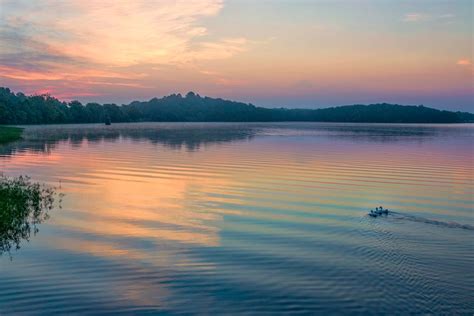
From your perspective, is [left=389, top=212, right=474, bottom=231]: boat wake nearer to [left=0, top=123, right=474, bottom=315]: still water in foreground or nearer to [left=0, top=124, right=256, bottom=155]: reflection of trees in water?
[left=0, top=123, right=474, bottom=315]: still water in foreground

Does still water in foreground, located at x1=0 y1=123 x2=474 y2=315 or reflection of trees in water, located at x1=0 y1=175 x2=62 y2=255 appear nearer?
still water in foreground, located at x1=0 y1=123 x2=474 y2=315

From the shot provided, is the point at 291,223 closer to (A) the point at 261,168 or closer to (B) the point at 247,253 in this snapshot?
(B) the point at 247,253

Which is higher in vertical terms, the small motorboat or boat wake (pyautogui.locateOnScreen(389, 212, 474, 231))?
the small motorboat

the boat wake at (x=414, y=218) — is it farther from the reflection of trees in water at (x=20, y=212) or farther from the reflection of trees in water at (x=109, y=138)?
the reflection of trees in water at (x=109, y=138)

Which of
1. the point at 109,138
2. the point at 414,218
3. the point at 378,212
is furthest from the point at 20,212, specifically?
the point at 109,138

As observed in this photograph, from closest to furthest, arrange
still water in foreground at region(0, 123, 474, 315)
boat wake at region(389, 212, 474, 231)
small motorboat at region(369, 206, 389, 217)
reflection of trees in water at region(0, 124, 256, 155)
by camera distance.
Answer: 1. still water in foreground at region(0, 123, 474, 315)
2. boat wake at region(389, 212, 474, 231)
3. small motorboat at region(369, 206, 389, 217)
4. reflection of trees in water at region(0, 124, 256, 155)

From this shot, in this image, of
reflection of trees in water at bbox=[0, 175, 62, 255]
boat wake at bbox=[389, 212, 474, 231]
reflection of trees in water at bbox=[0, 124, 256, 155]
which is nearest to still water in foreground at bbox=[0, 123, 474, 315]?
boat wake at bbox=[389, 212, 474, 231]

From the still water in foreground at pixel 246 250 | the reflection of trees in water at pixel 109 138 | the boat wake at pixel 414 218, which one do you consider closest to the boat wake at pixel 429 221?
the boat wake at pixel 414 218

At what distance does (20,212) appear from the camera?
24.0 m

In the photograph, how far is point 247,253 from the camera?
59.9 ft

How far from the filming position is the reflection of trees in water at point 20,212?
1970 centimetres

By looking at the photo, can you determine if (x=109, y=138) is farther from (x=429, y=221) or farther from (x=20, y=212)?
(x=429, y=221)

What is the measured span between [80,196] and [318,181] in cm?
2052

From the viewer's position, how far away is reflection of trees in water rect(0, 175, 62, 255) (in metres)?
19.7
